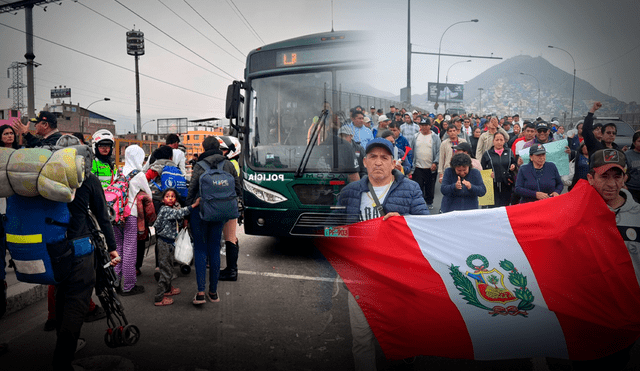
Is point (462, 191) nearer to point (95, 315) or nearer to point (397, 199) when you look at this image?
point (397, 199)

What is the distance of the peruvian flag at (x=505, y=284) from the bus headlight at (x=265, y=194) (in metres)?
3.06

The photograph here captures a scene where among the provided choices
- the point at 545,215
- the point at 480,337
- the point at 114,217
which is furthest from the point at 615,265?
the point at 114,217

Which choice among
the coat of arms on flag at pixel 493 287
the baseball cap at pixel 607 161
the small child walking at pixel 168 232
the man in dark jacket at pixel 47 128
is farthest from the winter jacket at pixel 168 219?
the baseball cap at pixel 607 161

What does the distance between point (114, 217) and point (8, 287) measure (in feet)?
4.39

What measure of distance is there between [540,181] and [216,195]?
3.97 metres

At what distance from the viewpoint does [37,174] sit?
2.62 m

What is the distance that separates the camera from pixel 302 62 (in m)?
5.75

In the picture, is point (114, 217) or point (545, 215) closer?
point (545, 215)

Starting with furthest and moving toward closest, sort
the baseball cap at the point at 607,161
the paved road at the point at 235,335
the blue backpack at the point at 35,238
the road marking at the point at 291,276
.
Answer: the road marking at the point at 291,276 < the paved road at the point at 235,335 < the baseball cap at the point at 607,161 < the blue backpack at the point at 35,238

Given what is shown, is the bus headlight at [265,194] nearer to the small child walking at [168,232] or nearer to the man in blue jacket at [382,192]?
the small child walking at [168,232]

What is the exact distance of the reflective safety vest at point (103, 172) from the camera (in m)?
4.46

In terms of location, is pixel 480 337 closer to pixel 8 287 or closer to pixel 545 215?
pixel 545 215

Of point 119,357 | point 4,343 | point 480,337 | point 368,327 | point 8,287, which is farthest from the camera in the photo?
point 8,287

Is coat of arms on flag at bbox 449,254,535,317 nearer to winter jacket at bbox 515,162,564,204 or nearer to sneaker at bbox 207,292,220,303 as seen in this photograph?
sneaker at bbox 207,292,220,303
